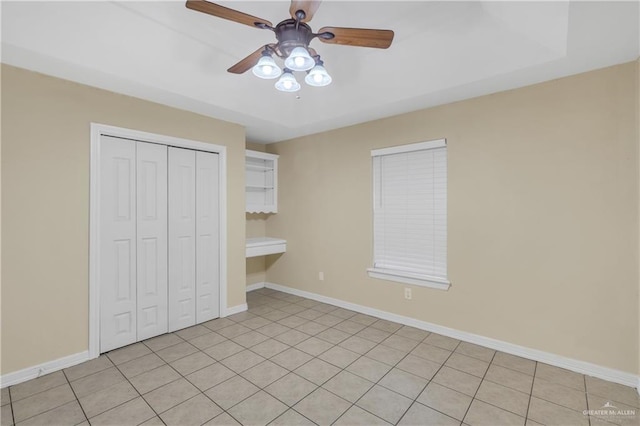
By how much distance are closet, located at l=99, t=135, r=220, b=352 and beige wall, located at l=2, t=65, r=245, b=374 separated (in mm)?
186

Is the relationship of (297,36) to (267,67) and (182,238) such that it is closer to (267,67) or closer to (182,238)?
(267,67)

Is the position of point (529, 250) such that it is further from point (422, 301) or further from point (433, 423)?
point (433, 423)

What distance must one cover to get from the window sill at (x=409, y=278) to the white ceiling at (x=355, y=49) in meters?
1.90

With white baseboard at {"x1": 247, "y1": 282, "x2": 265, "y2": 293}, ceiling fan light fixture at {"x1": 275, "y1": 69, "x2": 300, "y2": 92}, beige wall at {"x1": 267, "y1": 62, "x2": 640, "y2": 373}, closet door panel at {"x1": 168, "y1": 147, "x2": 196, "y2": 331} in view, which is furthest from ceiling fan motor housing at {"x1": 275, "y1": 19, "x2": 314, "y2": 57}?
white baseboard at {"x1": 247, "y1": 282, "x2": 265, "y2": 293}

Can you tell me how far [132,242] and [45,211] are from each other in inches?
28.3

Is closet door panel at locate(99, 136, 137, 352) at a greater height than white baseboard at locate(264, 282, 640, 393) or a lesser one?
greater

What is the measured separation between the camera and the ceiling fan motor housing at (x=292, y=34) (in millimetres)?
1767

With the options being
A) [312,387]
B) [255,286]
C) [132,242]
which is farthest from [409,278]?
[132,242]

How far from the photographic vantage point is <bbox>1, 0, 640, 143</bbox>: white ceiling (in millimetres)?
2020

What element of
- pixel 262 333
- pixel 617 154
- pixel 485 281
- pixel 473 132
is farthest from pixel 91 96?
pixel 617 154

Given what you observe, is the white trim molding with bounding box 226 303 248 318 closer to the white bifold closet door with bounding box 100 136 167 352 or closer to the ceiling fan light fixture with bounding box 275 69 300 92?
the white bifold closet door with bounding box 100 136 167 352

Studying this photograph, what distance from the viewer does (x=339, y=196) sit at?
414cm

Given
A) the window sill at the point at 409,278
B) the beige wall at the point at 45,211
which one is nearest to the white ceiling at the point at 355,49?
the beige wall at the point at 45,211

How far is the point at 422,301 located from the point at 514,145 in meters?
1.85
